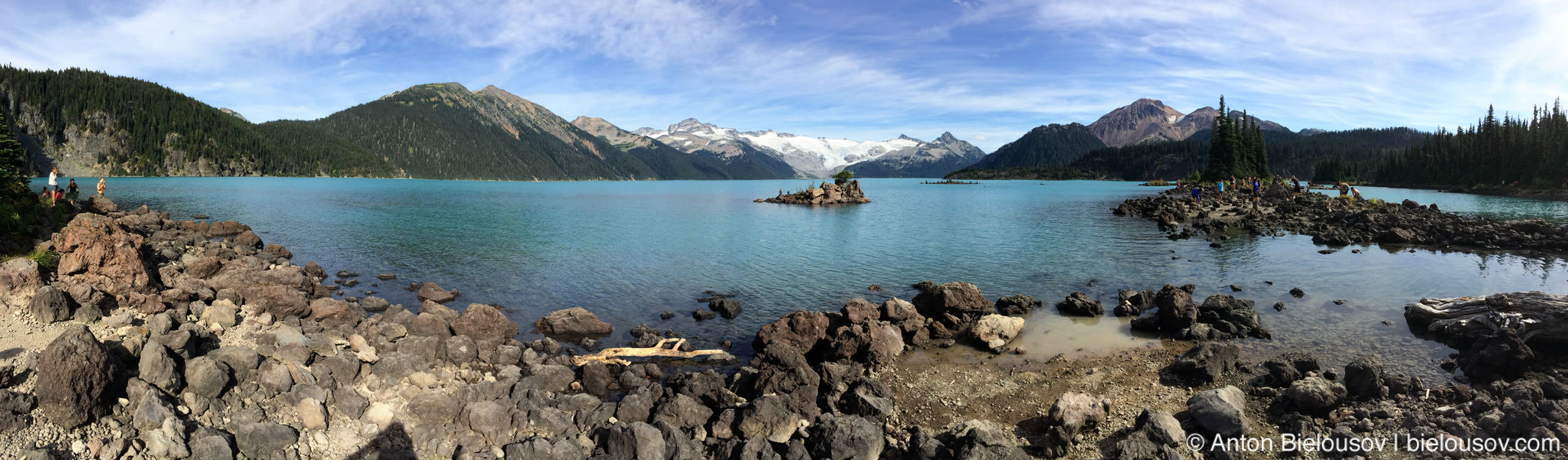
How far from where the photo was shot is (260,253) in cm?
3584

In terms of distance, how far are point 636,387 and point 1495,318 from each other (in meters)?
22.4

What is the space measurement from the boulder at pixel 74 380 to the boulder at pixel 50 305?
4702 mm

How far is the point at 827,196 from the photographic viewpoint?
118 meters

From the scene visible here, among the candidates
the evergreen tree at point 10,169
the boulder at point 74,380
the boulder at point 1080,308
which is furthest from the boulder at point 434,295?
the boulder at point 1080,308

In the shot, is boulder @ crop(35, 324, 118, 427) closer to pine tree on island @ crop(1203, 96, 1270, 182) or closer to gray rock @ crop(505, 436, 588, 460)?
gray rock @ crop(505, 436, 588, 460)

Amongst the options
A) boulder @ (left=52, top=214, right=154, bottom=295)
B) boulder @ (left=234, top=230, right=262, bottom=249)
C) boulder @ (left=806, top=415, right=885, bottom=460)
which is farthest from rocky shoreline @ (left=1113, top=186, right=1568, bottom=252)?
boulder @ (left=234, top=230, right=262, bottom=249)

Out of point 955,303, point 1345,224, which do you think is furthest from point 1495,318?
point 1345,224

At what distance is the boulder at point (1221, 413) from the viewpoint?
456 inches

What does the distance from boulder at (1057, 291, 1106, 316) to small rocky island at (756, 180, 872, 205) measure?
91126 millimetres

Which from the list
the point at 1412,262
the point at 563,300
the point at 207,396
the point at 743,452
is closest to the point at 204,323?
the point at 207,396

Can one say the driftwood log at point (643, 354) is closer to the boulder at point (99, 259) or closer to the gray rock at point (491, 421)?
the gray rock at point (491, 421)

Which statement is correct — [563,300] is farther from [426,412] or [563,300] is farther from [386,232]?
[386,232]

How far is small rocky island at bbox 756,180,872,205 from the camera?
116438mm

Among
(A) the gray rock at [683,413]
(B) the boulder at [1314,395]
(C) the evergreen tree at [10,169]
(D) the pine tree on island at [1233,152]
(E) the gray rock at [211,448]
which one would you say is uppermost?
(D) the pine tree on island at [1233,152]
